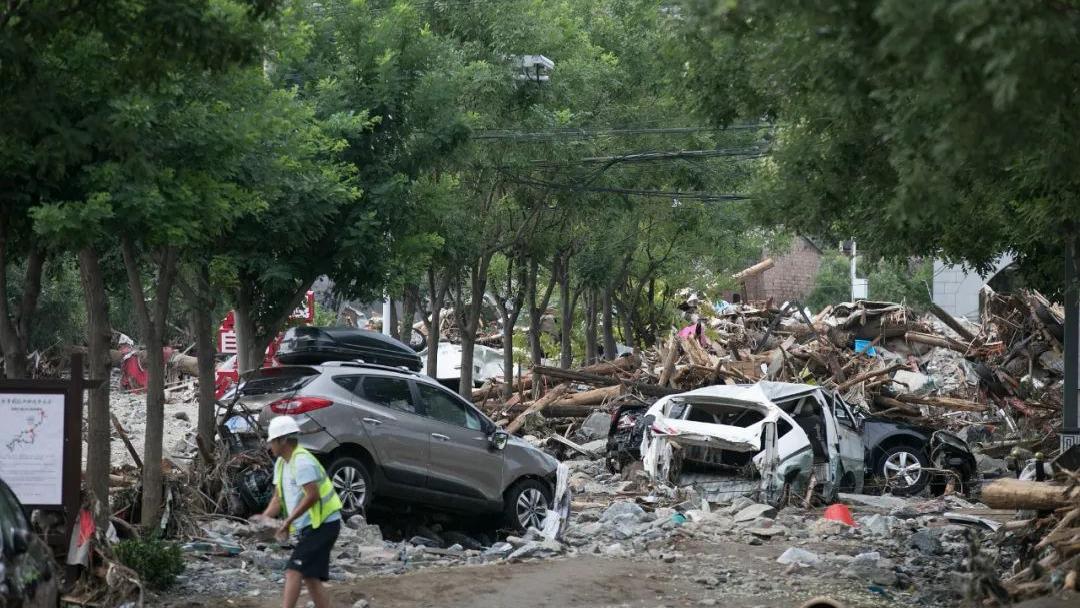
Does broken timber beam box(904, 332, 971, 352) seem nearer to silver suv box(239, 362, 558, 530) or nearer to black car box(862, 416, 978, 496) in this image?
black car box(862, 416, 978, 496)

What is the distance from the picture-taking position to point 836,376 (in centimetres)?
2684

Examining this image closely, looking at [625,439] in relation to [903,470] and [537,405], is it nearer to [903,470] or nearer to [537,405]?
[903,470]

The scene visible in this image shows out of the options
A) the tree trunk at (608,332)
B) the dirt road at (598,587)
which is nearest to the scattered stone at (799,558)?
the dirt road at (598,587)

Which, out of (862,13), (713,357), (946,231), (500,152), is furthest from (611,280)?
(862,13)

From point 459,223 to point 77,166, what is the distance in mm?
12530

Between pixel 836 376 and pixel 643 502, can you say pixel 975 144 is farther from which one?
pixel 836 376

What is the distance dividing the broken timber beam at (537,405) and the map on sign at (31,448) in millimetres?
16216

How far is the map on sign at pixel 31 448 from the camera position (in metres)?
9.50

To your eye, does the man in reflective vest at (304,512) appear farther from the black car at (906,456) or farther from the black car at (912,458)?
the black car at (912,458)

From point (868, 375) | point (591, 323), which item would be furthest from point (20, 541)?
point (591, 323)

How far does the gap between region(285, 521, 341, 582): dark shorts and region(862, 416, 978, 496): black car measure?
1329 centimetres

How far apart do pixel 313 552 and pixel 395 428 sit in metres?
5.45

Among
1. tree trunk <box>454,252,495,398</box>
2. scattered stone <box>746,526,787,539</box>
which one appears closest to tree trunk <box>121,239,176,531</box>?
scattered stone <box>746,526,787,539</box>

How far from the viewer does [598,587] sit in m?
11.6
